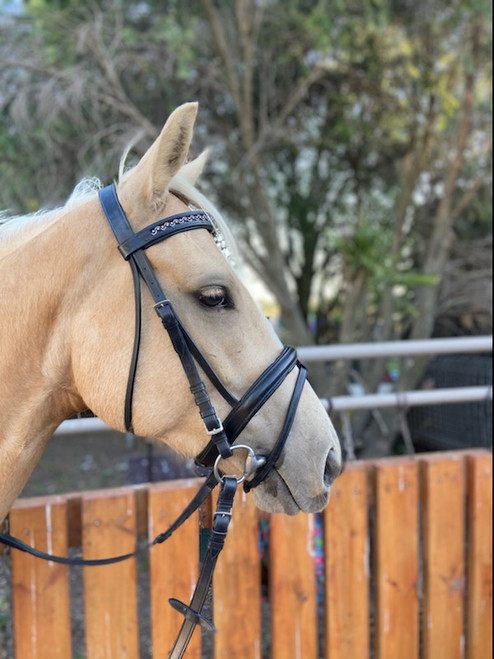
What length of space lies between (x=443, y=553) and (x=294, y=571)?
67 cm

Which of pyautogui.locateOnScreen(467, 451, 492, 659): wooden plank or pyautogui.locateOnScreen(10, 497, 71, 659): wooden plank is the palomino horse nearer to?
pyautogui.locateOnScreen(10, 497, 71, 659): wooden plank

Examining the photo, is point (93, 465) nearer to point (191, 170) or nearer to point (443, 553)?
point (443, 553)

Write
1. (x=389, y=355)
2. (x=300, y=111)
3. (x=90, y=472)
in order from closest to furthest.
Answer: (x=389, y=355) → (x=300, y=111) → (x=90, y=472)

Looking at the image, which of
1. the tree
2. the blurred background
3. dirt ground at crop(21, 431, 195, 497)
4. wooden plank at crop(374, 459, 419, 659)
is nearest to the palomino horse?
wooden plank at crop(374, 459, 419, 659)

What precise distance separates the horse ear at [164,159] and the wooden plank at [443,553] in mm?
1588

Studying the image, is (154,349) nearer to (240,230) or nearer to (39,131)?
(39,131)

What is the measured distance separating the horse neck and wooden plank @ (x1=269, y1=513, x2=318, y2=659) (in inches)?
41.4

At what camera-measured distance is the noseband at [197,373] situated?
4.37 feet

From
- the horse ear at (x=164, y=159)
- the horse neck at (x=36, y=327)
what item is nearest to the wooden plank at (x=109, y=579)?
the horse neck at (x=36, y=327)

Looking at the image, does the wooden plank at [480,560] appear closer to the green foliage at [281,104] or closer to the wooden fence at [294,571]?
the wooden fence at [294,571]

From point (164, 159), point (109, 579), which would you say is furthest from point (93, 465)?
point (164, 159)

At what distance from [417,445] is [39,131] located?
15.0 ft

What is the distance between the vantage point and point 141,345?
1354mm

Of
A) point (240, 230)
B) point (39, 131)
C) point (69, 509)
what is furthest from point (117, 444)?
point (69, 509)
